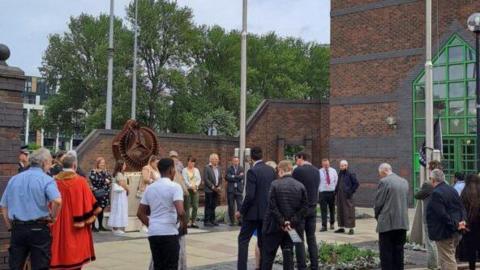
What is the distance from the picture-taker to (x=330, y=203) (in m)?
15.6

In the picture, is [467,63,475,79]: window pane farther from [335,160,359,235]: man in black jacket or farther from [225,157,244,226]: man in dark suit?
[225,157,244,226]: man in dark suit

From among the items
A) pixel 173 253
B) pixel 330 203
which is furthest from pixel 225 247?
pixel 173 253

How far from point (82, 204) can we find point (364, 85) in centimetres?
1870

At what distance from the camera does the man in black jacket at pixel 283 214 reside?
8.10 meters

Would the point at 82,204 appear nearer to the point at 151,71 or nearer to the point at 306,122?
the point at 306,122

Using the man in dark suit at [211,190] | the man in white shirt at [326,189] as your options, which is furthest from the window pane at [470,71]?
the man in dark suit at [211,190]

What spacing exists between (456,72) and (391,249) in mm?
14598

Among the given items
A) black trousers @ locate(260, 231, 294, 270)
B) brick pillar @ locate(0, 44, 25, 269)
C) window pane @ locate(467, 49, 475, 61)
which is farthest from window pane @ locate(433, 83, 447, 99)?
brick pillar @ locate(0, 44, 25, 269)

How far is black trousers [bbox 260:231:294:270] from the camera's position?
822 cm

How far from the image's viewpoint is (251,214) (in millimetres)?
8742

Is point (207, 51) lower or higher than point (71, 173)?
higher

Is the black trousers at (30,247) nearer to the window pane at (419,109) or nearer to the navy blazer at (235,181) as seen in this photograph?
the navy blazer at (235,181)

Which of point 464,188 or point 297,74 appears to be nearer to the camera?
point 464,188

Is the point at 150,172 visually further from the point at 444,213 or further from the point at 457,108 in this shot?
the point at 457,108
